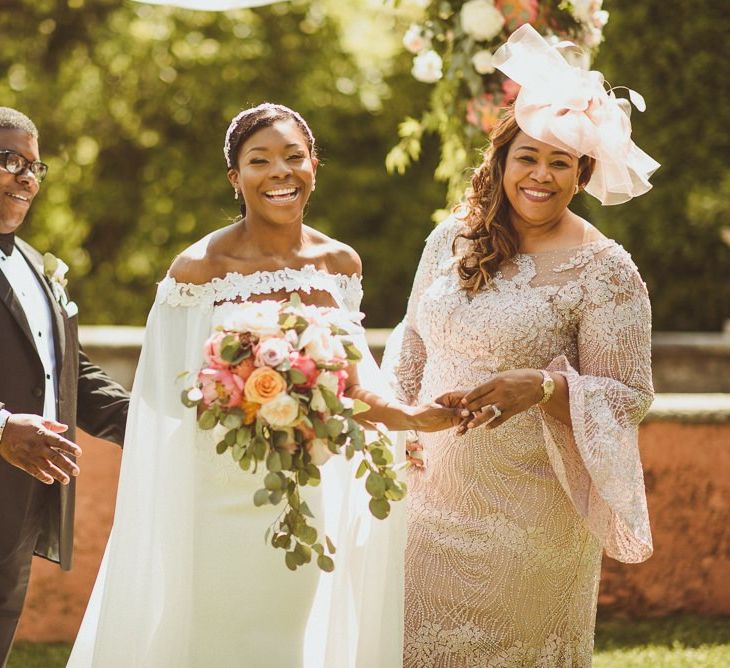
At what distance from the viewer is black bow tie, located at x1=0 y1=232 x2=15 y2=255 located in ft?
13.0

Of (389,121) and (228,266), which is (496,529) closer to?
(228,266)

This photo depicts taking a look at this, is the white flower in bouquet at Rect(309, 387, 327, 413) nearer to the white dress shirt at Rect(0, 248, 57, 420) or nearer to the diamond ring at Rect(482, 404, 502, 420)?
the diamond ring at Rect(482, 404, 502, 420)

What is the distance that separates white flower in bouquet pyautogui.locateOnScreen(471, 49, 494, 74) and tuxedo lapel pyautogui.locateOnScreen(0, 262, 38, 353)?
8.36ft

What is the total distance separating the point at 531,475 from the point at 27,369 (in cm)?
169

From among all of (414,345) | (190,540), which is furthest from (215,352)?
(414,345)

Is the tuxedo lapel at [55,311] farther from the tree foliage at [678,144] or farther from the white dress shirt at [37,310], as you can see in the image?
the tree foliage at [678,144]

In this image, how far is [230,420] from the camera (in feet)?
10.5

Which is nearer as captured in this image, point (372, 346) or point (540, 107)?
point (540, 107)

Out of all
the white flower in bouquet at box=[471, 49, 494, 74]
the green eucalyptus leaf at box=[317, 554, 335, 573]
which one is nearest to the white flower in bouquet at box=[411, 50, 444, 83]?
the white flower in bouquet at box=[471, 49, 494, 74]

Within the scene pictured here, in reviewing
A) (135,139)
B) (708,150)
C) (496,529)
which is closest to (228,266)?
(496,529)

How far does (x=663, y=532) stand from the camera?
6.07 m

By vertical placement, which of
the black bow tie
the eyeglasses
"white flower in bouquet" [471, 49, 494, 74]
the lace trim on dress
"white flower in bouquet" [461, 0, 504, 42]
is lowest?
the lace trim on dress

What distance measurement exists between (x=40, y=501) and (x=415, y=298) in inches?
58.5

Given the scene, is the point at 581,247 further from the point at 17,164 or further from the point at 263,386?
the point at 17,164
